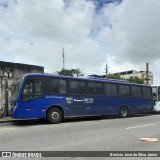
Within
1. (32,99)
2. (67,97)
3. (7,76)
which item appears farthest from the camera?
(7,76)

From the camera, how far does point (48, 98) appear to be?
17.8 metres

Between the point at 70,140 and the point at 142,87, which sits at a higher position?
the point at 142,87

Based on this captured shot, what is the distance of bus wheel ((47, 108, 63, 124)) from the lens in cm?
1770

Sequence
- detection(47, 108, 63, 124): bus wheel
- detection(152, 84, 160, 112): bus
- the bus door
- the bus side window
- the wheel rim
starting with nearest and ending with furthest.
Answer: the bus door
the bus side window
detection(47, 108, 63, 124): bus wheel
the wheel rim
detection(152, 84, 160, 112): bus

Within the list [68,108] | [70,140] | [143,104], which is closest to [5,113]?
[68,108]

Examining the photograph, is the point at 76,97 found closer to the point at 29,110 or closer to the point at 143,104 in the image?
the point at 29,110

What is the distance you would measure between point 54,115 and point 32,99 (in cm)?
164

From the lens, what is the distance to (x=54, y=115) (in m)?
18.0

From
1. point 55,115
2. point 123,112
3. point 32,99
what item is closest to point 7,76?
point 32,99

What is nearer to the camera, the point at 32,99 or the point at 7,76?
the point at 32,99

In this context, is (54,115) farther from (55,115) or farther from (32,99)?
(32,99)

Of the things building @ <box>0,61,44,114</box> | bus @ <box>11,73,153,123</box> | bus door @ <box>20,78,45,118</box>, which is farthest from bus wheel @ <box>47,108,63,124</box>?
building @ <box>0,61,44,114</box>

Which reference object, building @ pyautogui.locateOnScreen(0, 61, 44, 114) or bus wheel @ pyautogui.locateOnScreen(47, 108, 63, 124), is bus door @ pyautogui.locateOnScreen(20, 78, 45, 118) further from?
building @ pyautogui.locateOnScreen(0, 61, 44, 114)

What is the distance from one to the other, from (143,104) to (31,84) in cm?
1117
